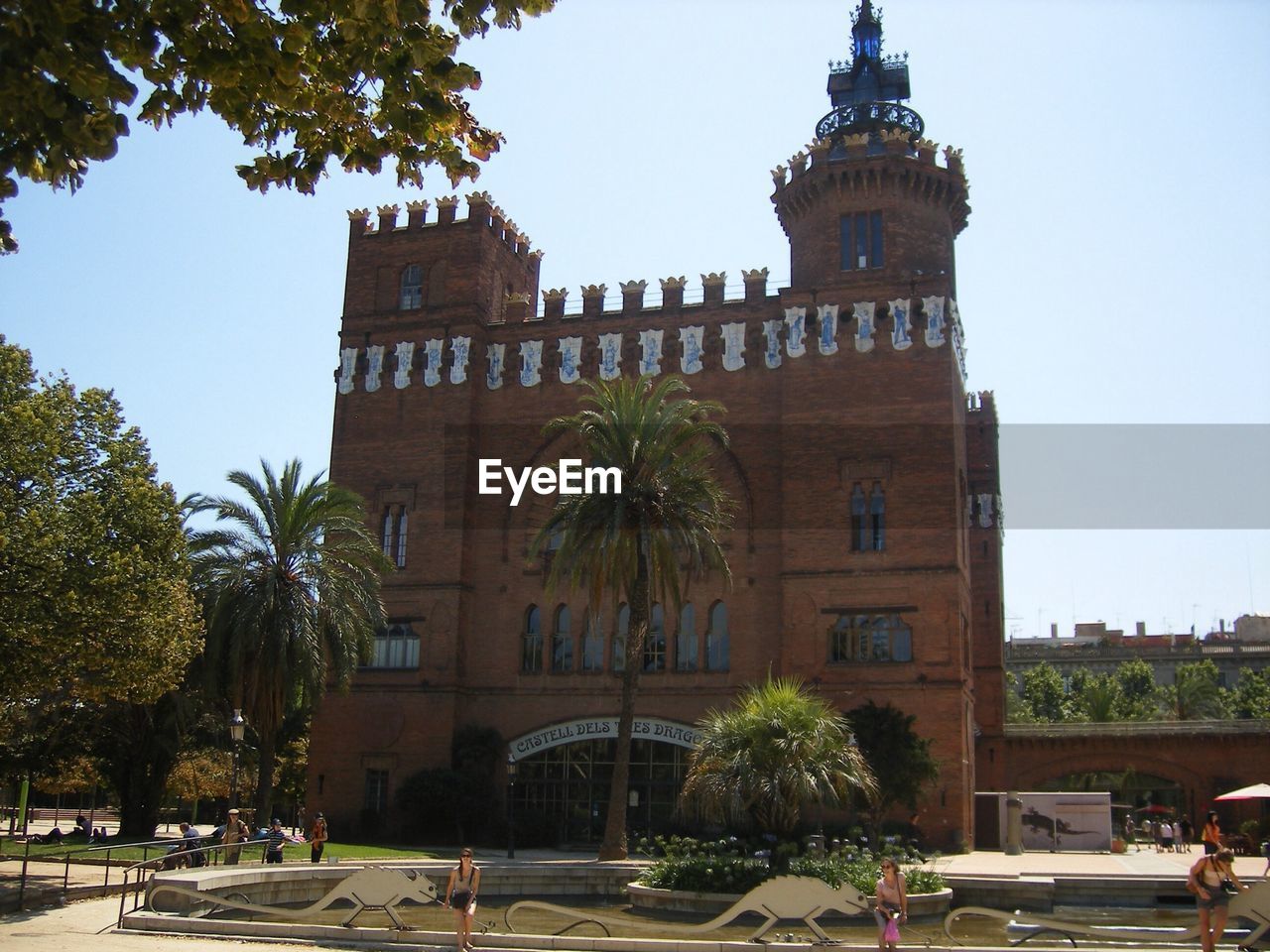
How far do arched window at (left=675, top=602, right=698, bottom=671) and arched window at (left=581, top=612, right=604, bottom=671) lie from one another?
2.41 metres

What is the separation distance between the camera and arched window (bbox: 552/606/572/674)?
1547 inches

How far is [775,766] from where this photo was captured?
23047 millimetres

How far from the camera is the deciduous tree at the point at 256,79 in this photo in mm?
6789

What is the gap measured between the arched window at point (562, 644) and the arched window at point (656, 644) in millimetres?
2506

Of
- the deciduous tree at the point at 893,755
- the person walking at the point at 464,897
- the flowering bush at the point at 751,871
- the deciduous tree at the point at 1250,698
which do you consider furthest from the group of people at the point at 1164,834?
the person walking at the point at 464,897

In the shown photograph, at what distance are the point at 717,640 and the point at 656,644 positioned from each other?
1.90m

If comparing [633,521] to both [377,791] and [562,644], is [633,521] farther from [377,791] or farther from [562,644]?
[377,791]

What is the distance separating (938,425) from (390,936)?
24858mm

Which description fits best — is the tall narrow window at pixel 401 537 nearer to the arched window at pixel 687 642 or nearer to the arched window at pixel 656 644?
the arched window at pixel 656 644

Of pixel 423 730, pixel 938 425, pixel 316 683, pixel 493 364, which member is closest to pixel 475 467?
pixel 493 364

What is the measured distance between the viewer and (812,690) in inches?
1400

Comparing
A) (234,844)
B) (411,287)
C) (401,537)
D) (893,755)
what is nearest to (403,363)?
(411,287)

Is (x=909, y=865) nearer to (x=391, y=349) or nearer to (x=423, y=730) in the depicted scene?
(x=423, y=730)

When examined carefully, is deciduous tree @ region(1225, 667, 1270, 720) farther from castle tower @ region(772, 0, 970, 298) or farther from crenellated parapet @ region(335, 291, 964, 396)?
castle tower @ region(772, 0, 970, 298)
